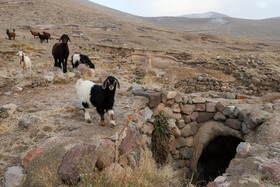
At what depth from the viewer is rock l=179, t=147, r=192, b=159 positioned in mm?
6270

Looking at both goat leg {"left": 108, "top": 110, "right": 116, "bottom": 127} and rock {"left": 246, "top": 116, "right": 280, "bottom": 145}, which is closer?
goat leg {"left": 108, "top": 110, "right": 116, "bottom": 127}

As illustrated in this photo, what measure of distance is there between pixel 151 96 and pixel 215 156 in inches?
173

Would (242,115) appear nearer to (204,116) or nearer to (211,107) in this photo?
(211,107)

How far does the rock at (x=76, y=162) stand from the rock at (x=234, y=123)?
435 cm

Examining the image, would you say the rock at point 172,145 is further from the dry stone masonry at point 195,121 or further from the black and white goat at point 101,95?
the black and white goat at point 101,95

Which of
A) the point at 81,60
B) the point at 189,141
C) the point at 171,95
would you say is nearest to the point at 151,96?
the point at 171,95

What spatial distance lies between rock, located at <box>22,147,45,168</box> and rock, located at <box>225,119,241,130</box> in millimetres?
4979

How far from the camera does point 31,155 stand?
2.80 m

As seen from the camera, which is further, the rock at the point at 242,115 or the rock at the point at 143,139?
the rock at the point at 242,115

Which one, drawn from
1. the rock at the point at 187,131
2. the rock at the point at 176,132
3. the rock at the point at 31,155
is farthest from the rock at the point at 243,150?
the rock at the point at 31,155

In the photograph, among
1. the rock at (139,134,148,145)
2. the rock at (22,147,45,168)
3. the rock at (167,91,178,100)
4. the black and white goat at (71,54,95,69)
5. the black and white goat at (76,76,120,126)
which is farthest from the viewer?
the black and white goat at (71,54,95,69)

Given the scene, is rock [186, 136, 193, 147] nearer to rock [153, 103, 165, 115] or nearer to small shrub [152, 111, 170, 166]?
small shrub [152, 111, 170, 166]

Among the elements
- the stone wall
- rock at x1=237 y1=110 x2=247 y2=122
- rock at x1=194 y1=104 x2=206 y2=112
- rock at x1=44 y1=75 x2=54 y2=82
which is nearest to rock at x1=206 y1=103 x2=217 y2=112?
the stone wall

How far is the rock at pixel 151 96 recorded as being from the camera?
529cm
